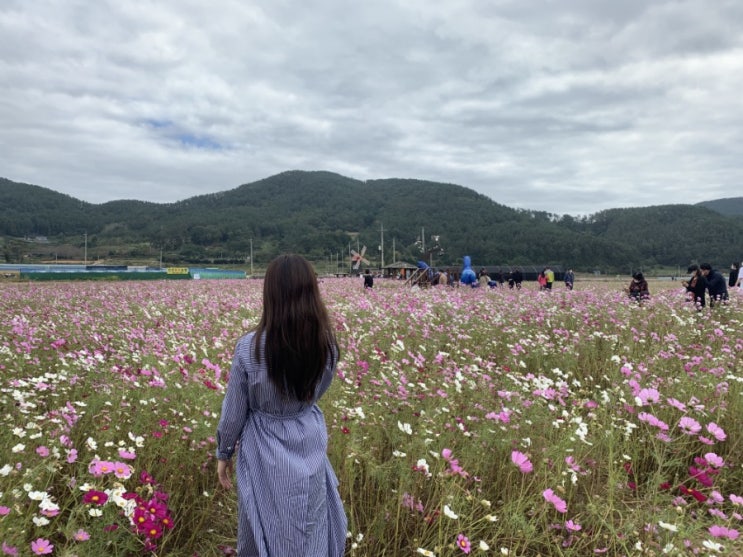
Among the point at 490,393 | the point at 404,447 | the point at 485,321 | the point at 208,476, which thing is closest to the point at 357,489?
the point at 404,447

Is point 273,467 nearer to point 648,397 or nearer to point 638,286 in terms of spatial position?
point 648,397

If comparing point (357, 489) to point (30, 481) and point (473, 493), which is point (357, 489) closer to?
point (473, 493)

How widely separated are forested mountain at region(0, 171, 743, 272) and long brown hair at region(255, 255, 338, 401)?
84.4m

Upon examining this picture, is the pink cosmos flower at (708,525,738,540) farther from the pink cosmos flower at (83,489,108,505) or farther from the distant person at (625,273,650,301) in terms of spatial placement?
the distant person at (625,273,650,301)

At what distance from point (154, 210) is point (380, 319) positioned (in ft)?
521

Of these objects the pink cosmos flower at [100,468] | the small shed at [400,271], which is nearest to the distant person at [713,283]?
the pink cosmos flower at [100,468]

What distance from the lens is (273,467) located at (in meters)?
1.89

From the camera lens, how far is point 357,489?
9.11 feet

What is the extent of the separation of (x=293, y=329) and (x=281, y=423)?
1.28 feet

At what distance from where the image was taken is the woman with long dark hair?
1893mm

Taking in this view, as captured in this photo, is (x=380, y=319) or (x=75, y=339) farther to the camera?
(x=380, y=319)

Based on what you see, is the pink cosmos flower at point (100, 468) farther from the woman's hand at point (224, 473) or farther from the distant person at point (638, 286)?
the distant person at point (638, 286)

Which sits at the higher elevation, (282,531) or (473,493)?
(282,531)

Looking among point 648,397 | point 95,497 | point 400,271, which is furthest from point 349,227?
point 95,497
